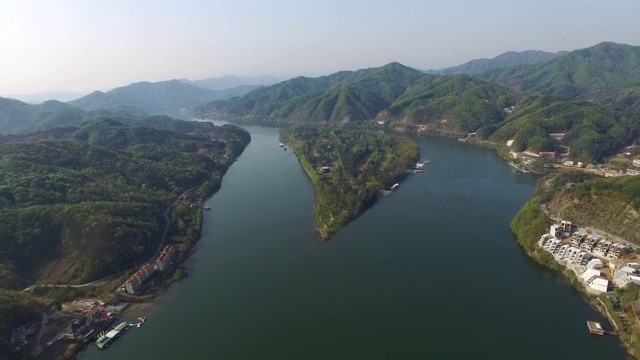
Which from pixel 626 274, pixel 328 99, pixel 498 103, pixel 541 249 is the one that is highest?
pixel 328 99

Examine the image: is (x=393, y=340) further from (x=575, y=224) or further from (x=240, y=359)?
(x=575, y=224)

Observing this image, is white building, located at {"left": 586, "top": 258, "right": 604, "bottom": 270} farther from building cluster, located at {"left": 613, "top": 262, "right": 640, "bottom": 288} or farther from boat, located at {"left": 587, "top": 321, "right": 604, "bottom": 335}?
boat, located at {"left": 587, "top": 321, "right": 604, "bottom": 335}

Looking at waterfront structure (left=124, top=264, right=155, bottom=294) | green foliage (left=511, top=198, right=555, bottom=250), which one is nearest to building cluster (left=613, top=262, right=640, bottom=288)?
green foliage (left=511, top=198, right=555, bottom=250)

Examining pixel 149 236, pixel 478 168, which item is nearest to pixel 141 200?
pixel 149 236

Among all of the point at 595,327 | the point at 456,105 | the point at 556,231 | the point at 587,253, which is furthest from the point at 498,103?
the point at 595,327

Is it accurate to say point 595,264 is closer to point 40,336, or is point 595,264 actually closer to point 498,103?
point 40,336

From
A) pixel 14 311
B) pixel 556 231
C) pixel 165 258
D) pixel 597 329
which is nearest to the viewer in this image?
pixel 597 329
